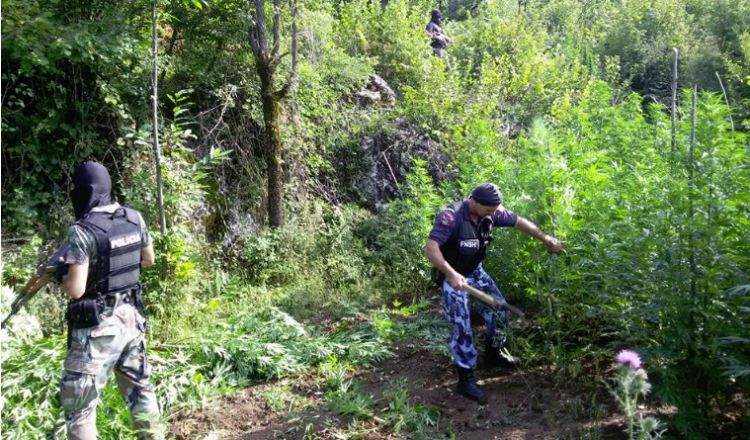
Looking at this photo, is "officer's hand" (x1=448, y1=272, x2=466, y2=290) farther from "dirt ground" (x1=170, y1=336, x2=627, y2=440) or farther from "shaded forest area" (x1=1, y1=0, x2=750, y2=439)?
"dirt ground" (x1=170, y1=336, x2=627, y2=440)

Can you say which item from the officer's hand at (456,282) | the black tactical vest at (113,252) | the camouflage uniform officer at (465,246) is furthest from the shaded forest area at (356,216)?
the black tactical vest at (113,252)

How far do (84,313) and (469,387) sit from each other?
110 inches

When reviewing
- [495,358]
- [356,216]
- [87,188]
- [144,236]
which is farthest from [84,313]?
[356,216]

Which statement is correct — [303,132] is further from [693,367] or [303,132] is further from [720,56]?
[720,56]

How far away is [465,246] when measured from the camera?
4.30m

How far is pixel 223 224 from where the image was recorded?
26.5 ft

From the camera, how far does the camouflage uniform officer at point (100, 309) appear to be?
333 cm

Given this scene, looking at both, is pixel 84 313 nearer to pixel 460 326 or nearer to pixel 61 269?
pixel 61 269

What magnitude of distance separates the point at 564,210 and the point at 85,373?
3437 mm

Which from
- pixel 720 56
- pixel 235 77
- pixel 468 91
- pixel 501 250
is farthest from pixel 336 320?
pixel 720 56

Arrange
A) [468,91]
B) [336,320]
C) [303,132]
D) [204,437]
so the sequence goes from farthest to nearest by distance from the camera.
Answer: [468,91], [303,132], [336,320], [204,437]

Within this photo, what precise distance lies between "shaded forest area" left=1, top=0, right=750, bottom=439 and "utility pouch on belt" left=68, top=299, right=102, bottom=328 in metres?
0.90

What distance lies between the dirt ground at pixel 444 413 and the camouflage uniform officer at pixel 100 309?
694 millimetres

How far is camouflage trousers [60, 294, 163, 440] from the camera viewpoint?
3346 mm
